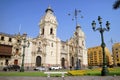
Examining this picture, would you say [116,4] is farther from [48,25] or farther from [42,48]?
[48,25]

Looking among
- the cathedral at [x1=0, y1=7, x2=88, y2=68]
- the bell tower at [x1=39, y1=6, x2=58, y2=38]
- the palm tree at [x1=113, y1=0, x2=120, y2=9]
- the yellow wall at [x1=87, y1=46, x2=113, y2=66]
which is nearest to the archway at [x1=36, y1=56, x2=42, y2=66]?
the cathedral at [x1=0, y1=7, x2=88, y2=68]

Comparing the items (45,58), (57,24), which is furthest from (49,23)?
(45,58)

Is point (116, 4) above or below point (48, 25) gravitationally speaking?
below

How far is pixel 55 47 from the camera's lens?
2106 inches

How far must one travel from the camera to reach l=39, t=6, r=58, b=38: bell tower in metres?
52.7

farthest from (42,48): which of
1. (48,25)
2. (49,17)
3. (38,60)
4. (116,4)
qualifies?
(116,4)

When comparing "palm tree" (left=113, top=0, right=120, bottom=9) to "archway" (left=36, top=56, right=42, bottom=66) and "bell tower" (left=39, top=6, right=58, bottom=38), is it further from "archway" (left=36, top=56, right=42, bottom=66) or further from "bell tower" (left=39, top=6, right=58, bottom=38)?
"bell tower" (left=39, top=6, right=58, bottom=38)

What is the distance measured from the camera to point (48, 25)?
2088 inches

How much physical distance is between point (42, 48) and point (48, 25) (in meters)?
8.63

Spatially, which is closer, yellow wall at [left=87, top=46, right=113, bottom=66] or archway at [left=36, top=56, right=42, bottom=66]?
archway at [left=36, top=56, right=42, bottom=66]

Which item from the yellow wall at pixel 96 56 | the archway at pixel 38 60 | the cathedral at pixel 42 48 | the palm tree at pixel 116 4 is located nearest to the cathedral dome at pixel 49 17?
the cathedral at pixel 42 48

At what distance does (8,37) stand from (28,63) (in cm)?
987

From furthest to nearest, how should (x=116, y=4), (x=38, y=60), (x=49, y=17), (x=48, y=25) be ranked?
(x=49, y=17), (x=48, y=25), (x=38, y=60), (x=116, y=4)

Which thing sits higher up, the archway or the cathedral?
the cathedral
